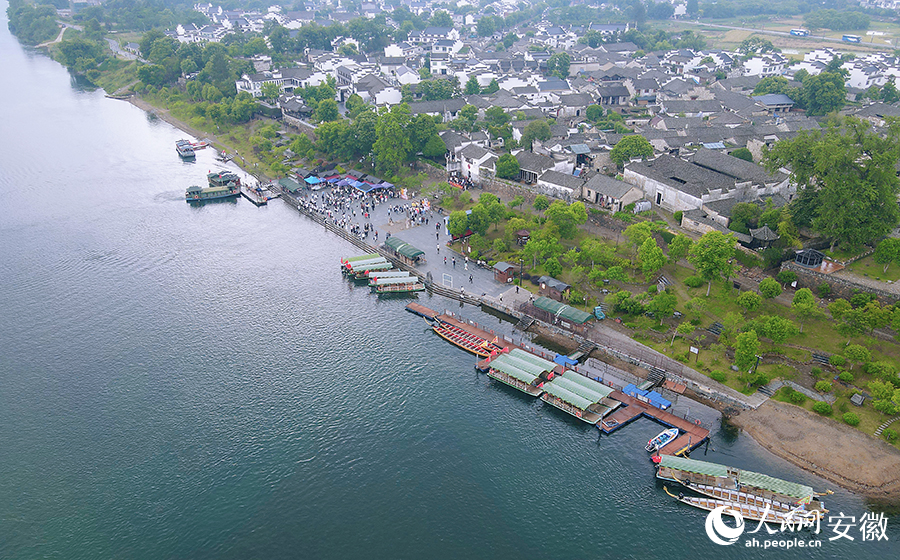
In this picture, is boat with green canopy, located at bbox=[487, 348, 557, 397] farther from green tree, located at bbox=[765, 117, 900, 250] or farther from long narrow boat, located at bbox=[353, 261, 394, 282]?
green tree, located at bbox=[765, 117, 900, 250]

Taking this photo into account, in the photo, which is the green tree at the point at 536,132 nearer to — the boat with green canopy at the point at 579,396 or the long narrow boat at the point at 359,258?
the long narrow boat at the point at 359,258

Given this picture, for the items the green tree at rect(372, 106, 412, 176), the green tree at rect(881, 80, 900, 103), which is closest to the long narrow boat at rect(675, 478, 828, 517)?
the green tree at rect(372, 106, 412, 176)

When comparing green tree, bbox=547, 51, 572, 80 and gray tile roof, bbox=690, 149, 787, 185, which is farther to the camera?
green tree, bbox=547, 51, 572, 80

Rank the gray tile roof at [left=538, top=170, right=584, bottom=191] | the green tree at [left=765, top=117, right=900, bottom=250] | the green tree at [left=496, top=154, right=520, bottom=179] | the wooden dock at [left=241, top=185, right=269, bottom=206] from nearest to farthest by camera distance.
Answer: the green tree at [left=765, top=117, right=900, bottom=250], the gray tile roof at [left=538, top=170, right=584, bottom=191], the green tree at [left=496, top=154, right=520, bottom=179], the wooden dock at [left=241, top=185, right=269, bottom=206]

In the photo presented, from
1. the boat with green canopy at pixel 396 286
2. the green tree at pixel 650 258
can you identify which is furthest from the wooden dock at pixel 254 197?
the green tree at pixel 650 258

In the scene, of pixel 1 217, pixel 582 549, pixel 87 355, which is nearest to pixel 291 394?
pixel 87 355

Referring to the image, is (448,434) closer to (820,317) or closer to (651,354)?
(651,354)

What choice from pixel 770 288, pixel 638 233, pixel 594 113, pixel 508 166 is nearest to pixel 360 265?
pixel 508 166
